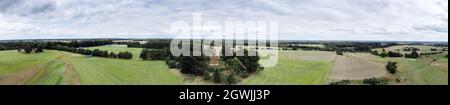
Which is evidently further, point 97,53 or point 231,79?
point 97,53

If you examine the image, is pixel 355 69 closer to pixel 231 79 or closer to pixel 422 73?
A: pixel 422 73

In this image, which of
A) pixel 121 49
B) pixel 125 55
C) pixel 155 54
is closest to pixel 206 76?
pixel 155 54

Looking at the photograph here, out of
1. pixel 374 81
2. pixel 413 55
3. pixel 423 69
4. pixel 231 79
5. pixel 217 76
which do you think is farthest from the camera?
pixel 413 55

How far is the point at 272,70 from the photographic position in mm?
17766

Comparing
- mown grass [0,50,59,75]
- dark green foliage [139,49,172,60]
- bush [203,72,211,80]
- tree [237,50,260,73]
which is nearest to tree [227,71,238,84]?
bush [203,72,211,80]

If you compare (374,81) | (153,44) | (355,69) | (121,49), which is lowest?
(374,81)

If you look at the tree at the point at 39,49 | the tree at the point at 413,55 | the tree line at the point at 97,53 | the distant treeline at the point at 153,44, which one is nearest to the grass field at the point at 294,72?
the tree at the point at 413,55

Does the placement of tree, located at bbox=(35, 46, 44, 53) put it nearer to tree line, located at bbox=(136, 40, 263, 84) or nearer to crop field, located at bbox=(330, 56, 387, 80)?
tree line, located at bbox=(136, 40, 263, 84)

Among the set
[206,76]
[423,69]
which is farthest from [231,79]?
[423,69]

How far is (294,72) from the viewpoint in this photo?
17.1 metres

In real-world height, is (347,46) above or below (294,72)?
above

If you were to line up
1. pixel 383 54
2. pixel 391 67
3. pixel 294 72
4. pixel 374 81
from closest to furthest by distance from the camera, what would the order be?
pixel 374 81 < pixel 294 72 < pixel 391 67 < pixel 383 54
